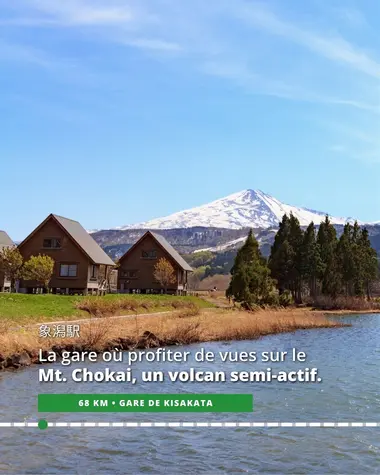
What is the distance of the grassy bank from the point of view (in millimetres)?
25109

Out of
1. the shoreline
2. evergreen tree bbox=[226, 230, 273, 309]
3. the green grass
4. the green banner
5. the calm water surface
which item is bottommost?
the calm water surface

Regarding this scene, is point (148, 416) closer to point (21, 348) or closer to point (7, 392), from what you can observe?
point (7, 392)

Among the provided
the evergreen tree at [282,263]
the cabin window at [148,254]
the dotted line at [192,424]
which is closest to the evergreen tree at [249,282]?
the cabin window at [148,254]

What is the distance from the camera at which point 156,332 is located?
1280 inches

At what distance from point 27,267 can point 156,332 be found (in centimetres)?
3208

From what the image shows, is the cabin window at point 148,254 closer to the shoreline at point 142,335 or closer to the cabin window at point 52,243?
the cabin window at point 52,243

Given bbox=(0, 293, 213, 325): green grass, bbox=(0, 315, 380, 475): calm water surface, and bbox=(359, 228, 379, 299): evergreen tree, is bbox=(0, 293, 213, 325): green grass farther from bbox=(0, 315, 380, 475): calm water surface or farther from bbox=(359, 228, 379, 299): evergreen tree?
bbox=(359, 228, 379, 299): evergreen tree

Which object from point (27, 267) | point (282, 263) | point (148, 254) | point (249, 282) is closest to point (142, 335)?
point (249, 282)

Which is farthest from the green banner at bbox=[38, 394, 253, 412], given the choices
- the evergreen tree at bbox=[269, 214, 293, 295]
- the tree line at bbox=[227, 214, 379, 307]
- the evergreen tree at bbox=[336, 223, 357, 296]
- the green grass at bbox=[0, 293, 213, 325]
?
the evergreen tree at bbox=[336, 223, 357, 296]

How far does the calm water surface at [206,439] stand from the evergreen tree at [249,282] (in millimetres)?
35656

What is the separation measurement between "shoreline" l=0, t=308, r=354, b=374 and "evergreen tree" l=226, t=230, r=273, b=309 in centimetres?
896

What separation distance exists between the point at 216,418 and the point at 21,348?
10.7 metres

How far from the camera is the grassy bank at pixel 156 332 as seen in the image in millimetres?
25109

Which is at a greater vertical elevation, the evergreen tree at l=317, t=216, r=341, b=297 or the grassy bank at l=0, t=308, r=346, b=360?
the evergreen tree at l=317, t=216, r=341, b=297
